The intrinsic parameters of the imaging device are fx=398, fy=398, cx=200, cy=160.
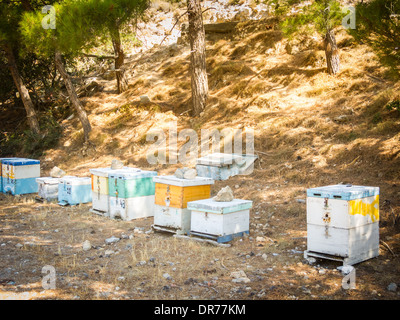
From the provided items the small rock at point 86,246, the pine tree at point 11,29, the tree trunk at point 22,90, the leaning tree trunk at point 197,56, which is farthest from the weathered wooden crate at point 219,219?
the tree trunk at point 22,90

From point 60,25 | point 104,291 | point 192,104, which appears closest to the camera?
point 104,291

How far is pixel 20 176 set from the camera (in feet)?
36.1

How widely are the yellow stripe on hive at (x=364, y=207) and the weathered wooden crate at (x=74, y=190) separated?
6.46m

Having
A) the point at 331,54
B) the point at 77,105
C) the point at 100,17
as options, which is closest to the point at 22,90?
the point at 77,105

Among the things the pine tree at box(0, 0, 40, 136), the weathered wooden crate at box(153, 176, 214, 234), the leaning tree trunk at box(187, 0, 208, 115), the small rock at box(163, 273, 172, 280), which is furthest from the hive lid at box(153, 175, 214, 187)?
the pine tree at box(0, 0, 40, 136)

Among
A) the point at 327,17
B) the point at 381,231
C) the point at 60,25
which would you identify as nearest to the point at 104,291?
the point at 381,231

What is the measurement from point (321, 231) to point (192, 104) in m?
10.0

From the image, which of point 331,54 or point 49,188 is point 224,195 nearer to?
point 49,188

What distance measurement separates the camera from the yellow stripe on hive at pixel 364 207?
509cm

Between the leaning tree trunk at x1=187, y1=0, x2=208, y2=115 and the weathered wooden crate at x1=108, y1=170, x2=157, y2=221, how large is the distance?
6.23 metres

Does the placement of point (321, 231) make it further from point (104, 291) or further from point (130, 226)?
point (130, 226)

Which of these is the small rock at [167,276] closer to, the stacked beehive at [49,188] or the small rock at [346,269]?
the small rock at [346,269]

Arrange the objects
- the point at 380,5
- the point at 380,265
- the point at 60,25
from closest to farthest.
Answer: the point at 380,265 → the point at 380,5 → the point at 60,25
